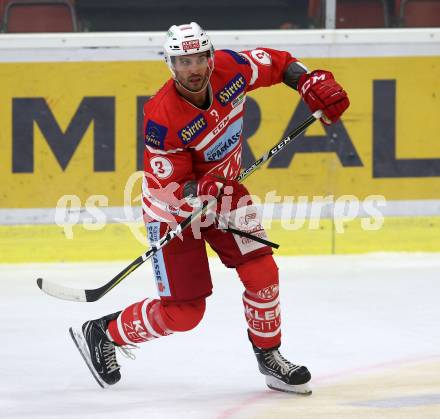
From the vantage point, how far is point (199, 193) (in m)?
3.69

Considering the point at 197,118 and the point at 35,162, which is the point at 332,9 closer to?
the point at 35,162

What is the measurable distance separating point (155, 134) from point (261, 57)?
58cm

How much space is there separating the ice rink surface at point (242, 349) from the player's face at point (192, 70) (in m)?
1.01

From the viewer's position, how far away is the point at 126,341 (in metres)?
4.07

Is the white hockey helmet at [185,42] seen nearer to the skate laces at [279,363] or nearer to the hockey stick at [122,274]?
the hockey stick at [122,274]

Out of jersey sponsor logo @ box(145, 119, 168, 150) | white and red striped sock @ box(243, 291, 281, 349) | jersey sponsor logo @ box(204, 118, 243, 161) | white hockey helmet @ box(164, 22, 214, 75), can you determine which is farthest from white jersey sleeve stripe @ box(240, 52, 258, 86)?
white and red striped sock @ box(243, 291, 281, 349)

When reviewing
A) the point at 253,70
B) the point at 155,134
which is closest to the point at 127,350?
the point at 155,134

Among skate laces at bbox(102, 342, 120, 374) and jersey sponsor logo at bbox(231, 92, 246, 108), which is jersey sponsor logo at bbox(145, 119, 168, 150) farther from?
skate laces at bbox(102, 342, 120, 374)

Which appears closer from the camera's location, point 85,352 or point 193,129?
point 193,129

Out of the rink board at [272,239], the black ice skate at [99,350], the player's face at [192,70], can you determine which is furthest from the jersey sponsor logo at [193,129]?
the rink board at [272,239]

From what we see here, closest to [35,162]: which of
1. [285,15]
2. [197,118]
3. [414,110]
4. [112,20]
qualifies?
[112,20]

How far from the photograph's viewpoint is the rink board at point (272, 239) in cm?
618

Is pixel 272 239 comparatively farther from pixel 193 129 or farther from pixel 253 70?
pixel 193 129

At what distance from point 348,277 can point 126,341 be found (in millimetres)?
1985
